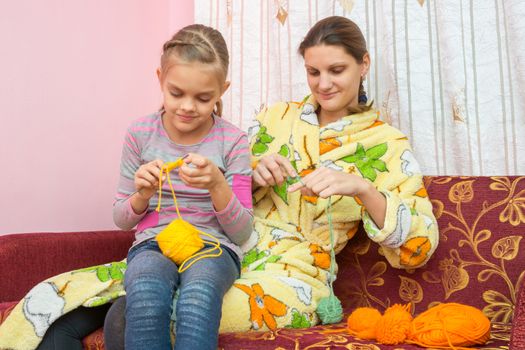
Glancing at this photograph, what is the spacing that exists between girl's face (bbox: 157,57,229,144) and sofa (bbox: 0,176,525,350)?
1.67ft

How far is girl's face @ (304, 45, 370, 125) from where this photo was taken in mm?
1625

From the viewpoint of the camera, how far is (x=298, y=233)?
1557 mm

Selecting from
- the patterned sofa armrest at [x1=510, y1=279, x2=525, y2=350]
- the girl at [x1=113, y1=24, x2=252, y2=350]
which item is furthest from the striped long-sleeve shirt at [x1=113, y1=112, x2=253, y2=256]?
the patterned sofa armrest at [x1=510, y1=279, x2=525, y2=350]

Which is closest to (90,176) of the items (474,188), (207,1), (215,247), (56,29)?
(56,29)

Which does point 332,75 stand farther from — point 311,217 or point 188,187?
point 188,187

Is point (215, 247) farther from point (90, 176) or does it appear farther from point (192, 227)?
point (90, 176)

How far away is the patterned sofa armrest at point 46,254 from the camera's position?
58.7 inches

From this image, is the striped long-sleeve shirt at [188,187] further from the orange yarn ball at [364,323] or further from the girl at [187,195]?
the orange yarn ball at [364,323]

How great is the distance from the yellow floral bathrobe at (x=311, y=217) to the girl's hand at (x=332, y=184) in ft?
0.28

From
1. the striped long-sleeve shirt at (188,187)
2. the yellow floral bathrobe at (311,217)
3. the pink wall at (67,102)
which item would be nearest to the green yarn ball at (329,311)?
the yellow floral bathrobe at (311,217)

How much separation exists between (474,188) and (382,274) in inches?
12.5

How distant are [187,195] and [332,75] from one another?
53 centimetres

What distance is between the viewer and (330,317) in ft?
4.60

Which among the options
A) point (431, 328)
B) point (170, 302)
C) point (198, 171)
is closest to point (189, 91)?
point (198, 171)
